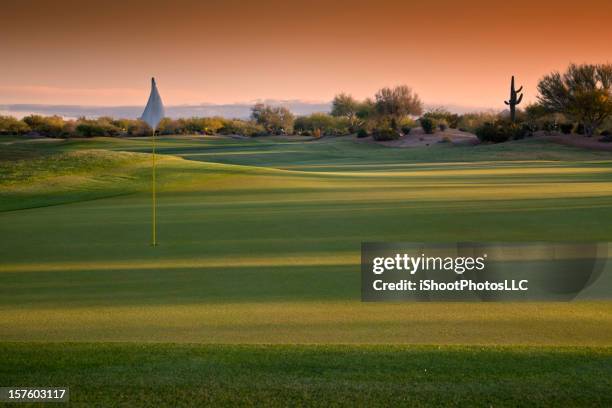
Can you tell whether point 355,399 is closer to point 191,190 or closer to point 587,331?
point 587,331

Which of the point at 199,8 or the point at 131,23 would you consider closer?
the point at 131,23

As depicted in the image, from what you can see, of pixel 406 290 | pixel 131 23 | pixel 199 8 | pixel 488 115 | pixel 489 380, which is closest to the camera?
pixel 489 380

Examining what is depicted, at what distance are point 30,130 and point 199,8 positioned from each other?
2776cm

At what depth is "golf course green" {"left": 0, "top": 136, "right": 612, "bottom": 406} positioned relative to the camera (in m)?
4.39

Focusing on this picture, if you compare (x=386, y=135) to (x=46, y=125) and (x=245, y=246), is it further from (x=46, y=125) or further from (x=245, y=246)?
(x=245, y=246)

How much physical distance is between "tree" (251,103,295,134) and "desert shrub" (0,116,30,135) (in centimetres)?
3610

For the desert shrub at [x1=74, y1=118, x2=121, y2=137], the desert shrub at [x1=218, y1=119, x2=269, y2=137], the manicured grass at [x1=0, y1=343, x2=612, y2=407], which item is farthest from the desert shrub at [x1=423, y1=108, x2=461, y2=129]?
the manicured grass at [x1=0, y1=343, x2=612, y2=407]

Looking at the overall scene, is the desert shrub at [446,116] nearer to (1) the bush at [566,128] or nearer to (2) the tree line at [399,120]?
(2) the tree line at [399,120]

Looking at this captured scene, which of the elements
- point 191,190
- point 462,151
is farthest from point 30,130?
point 191,190

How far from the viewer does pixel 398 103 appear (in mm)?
82188

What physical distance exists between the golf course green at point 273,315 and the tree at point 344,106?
87.8 m

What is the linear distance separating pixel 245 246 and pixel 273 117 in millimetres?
94617

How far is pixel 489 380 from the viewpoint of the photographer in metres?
4.48

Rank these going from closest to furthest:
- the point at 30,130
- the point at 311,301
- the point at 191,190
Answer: the point at 311,301 < the point at 191,190 < the point at 30,130
